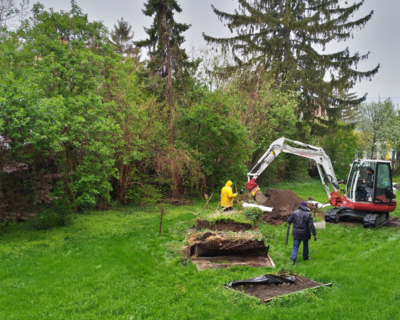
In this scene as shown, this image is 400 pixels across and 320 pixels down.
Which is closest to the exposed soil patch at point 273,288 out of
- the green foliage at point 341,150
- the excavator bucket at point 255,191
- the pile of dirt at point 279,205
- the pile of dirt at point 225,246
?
the pile of dirt at point 225,246

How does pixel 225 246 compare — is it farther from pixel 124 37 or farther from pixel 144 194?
pixel 124 37

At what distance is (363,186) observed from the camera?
13.5 meters

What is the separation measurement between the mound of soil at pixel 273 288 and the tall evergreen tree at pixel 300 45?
73.1ft

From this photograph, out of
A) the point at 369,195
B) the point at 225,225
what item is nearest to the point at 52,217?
the point at 225,225

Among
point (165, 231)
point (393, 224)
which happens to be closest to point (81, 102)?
point (165, 231)

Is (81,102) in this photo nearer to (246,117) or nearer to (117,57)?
(117,57)

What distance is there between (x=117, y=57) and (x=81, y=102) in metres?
5.20

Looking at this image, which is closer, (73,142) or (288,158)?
(73,142)

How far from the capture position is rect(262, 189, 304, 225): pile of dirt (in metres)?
14.0

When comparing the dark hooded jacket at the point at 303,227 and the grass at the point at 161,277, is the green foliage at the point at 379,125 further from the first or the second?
the dark hooded jacket at the point at 303,227

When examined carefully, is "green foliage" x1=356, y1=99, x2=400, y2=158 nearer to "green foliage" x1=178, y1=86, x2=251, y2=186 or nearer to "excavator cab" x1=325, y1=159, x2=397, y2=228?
"green foliage" x1=178, y1=86, x2=251, y2=186

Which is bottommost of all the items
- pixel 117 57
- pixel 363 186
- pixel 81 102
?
pixel 363 186

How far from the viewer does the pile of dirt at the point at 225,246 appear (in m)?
9.00

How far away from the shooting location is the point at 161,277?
779cm
